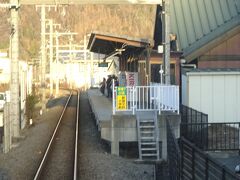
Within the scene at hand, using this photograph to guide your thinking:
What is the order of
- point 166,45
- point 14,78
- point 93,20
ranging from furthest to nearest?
1. point 93,20
2. point 14,78
3. point 166,45

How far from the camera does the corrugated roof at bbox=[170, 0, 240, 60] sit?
28.0 m

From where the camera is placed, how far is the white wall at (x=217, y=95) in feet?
64.4

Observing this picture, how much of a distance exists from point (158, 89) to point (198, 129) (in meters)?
1.72

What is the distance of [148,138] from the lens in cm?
1656

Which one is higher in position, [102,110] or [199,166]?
[102,110]

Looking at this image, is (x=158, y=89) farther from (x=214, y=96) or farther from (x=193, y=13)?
(x=193, y=13)

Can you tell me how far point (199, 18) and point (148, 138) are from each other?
46.6 feet

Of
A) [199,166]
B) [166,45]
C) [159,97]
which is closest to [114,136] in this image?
[159,97]

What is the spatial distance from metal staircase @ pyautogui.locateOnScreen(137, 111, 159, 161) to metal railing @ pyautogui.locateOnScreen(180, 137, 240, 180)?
5090mm

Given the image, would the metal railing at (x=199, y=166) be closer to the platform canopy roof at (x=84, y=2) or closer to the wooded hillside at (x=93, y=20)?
the platform canopy roof at (x=84, y=2)

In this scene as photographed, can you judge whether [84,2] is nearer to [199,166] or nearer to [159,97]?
[159,97]

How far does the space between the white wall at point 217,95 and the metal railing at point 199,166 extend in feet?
28.3

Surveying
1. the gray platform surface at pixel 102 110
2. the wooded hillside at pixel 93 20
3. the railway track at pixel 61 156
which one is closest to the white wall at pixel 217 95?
the gray platform surface at pixel 102 110

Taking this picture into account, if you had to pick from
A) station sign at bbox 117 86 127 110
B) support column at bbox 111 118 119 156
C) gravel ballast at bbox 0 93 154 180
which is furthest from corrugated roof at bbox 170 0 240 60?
support column at bbox 111 118 119 156
